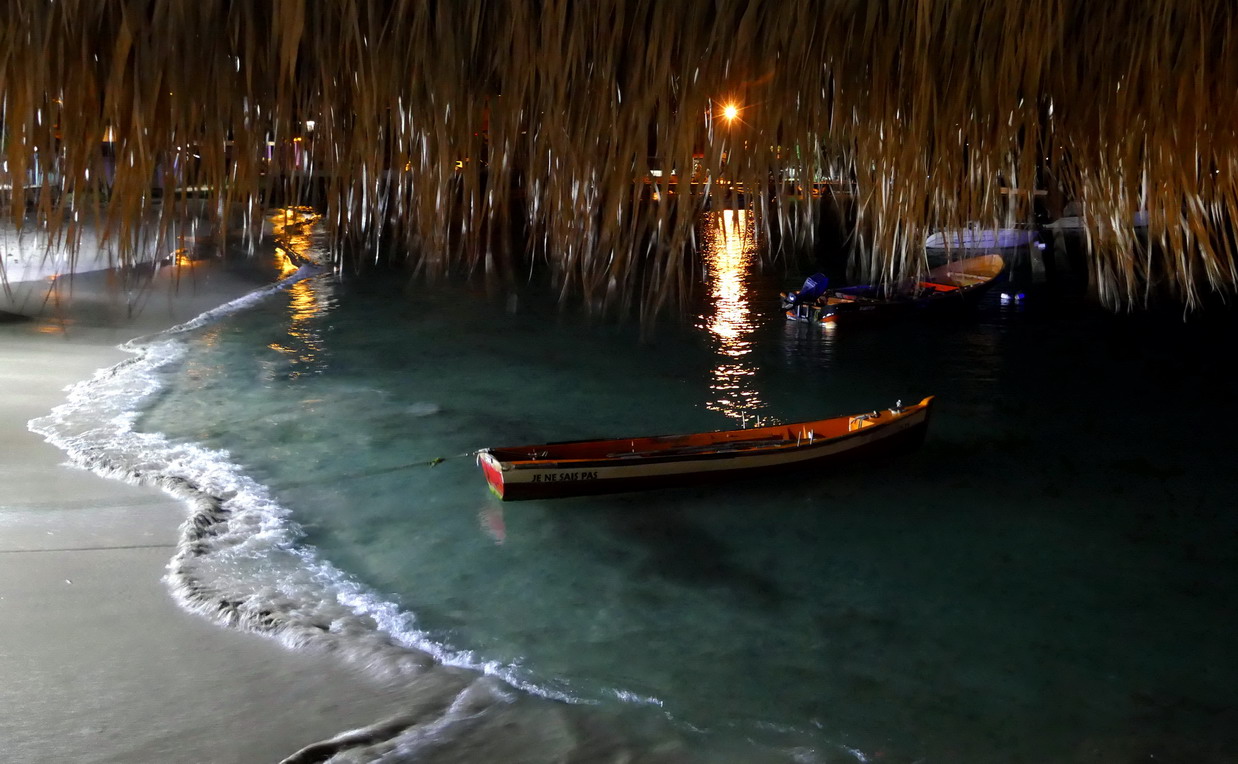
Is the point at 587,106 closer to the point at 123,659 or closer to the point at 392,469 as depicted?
the point at 123,659

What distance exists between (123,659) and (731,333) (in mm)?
14538

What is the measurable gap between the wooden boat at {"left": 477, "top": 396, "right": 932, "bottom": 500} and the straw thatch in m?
7.24

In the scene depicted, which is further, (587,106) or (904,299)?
(904,299)

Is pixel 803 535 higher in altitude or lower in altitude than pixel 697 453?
lower

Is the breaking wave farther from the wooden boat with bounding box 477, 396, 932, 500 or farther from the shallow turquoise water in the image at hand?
the wooden boat with bounding box 477, 396, 932, 500

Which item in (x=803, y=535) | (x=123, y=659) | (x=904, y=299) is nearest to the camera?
(x=123, y=659)

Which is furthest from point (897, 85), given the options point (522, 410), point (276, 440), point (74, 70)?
point (522, 410)

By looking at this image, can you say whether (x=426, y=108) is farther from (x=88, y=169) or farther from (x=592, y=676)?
(x=592, y=676)

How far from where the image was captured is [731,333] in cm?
1925

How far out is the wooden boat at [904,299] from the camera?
61.8 ft

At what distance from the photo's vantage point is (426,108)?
183 cm

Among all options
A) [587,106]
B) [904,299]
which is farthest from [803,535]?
[904,299]

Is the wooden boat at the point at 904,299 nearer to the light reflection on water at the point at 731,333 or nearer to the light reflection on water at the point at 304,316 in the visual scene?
the light reflection on water at the point at 731,333

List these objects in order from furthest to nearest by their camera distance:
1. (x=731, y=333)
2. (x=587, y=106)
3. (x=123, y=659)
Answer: (x=731, y=333) → (x=123, y=659) → (x=587, y=106)
